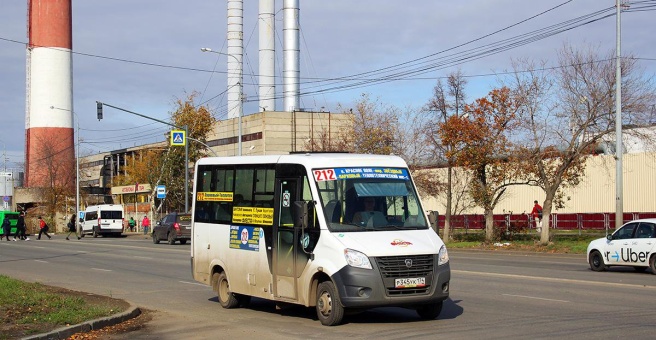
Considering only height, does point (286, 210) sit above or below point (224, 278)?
above

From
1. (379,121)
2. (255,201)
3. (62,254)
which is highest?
(379,121)

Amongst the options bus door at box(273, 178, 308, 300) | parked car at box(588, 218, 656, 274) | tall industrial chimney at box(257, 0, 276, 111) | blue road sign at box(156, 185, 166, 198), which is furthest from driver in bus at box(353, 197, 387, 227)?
tall industrial chimney at box(257, 0, 276, 111)

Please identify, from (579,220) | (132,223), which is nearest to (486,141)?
(579,220)

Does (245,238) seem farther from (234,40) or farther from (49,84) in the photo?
(49,84)

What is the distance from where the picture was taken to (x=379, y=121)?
50625 mm

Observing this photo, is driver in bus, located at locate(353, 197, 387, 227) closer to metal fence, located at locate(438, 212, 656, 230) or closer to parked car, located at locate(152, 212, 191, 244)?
parked car, located at locate(152, 212, 191, 244)

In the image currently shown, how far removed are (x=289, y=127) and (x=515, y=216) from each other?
30.4m

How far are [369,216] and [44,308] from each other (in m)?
5.96

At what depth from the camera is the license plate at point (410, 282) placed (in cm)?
1207

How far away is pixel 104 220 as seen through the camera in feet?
202

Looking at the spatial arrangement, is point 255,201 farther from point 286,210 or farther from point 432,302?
point 432,302

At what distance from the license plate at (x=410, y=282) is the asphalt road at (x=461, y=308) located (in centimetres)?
65

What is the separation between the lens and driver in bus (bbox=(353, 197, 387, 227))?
12.8m

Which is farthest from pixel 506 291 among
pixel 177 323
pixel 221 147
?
pixel 221 147
